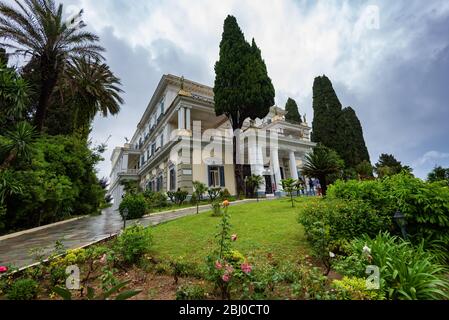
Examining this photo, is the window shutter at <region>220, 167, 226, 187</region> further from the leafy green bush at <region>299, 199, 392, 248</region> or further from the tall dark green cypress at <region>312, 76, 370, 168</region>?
the tall dark green cypress at <region>312, 76, 370, 168</region>

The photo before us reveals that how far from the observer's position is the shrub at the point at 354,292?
2.69 metres

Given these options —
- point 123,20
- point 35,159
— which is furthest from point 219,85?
point 35,159

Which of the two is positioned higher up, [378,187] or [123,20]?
[123,20]

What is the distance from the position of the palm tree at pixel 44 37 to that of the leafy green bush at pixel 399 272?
15.2m

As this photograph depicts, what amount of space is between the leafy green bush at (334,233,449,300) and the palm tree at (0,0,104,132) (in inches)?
598

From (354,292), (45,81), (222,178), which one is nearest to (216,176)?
(222,178)

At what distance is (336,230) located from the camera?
4891 millimetres

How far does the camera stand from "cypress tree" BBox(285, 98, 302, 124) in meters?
38.7

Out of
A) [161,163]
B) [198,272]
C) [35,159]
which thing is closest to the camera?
[198,272]

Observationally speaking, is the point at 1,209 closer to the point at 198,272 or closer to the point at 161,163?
the point at 198,272

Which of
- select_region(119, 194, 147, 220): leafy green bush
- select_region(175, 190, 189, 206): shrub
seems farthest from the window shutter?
select_region(119, 194, 147, 220): leafy green bush

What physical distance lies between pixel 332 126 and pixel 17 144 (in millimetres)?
32767

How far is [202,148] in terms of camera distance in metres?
20.1
